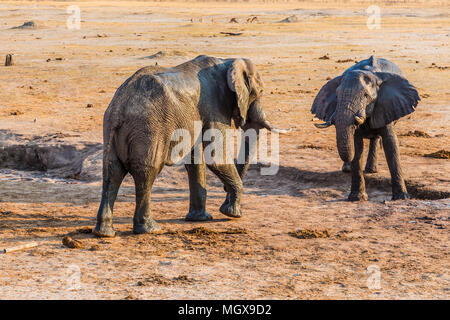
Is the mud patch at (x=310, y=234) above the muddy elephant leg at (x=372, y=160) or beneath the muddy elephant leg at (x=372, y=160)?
beneath

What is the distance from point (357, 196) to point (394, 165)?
1.94ft

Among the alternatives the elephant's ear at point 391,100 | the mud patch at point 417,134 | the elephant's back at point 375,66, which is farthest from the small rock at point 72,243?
the mud patch at point 417,134

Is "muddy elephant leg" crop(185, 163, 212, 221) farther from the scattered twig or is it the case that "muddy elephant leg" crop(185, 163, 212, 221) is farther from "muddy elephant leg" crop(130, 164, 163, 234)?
the scattered twig

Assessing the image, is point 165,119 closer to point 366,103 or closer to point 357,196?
point 366,103

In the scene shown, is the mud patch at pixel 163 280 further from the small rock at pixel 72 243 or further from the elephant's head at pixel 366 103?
the elephant's head at pixel 366 103

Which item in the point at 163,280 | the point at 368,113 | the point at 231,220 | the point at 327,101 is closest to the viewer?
the point at 163,280

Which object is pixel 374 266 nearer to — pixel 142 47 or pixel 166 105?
pixel 166 105

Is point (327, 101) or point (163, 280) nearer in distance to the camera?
point (163, 280)

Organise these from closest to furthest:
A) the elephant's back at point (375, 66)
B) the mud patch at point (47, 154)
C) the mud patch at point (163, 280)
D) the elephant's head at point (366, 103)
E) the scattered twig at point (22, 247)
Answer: the mud patch at point (163, 280) → the scattered twig at point (22, 247) → the elephant's head at point (366, 103) → the elephant's back at point (375, 66) → the mud patch at point (47, 154)

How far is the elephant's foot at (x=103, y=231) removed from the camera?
23.2ft

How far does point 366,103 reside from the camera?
8758mm

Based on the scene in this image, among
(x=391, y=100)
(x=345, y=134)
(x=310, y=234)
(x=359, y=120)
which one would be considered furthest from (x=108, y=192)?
(x=391, y=100)

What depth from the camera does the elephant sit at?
859 cm

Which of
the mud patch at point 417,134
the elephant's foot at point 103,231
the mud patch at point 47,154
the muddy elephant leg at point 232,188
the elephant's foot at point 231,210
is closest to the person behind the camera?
the elephant's foot at point 103,231
